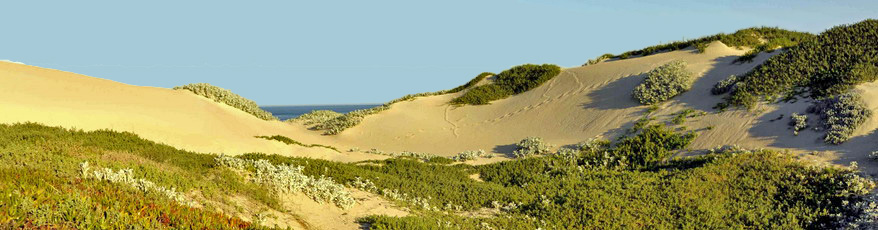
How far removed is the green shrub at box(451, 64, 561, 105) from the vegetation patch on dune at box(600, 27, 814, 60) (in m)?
5.25

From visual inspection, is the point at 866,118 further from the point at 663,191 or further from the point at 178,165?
the point at 178,165

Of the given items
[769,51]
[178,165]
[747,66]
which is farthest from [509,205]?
[769,51]

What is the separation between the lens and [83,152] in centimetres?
1070

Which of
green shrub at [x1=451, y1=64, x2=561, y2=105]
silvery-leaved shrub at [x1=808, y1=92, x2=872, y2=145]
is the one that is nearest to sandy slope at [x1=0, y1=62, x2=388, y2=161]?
green shrub at [x1=451, y1=64, x2=561, y2=105]

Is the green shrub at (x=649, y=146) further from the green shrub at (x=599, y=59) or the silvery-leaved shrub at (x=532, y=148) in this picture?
the green shrub at (x=599, y=59)

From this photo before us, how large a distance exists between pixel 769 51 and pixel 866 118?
1036cm

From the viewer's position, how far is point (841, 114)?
16.5 meters

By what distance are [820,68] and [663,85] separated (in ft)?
20.8

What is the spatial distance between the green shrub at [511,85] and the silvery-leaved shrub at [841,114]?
677 inches

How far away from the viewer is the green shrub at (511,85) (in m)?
32.8

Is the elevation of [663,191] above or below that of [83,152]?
below

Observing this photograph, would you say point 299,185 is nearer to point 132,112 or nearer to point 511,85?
point 132,112

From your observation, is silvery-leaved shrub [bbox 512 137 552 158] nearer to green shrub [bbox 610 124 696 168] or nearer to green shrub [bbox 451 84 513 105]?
green shrub [bbox 610 124 696 168]

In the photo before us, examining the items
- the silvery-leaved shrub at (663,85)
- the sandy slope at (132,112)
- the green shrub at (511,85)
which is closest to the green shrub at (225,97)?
the sandy slope at (132,112)
